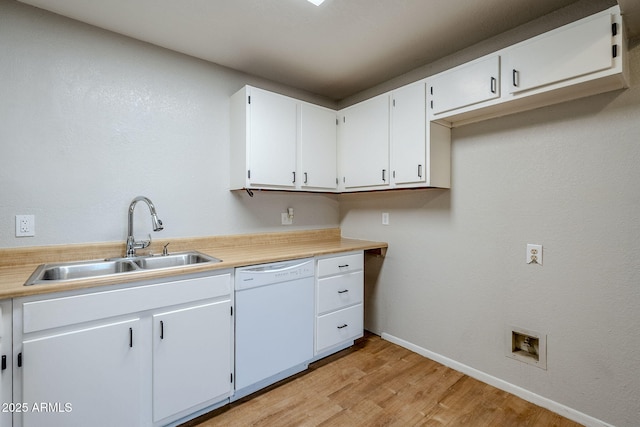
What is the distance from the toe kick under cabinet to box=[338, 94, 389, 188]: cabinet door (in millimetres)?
685

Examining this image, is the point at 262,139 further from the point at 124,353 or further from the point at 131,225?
the point at 124,353

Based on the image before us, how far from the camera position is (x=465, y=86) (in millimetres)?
1910

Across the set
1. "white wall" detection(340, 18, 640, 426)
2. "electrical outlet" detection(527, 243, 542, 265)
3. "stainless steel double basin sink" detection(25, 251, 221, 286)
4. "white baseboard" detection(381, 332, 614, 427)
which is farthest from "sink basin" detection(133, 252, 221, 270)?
"electrical outlet" detection(527, 243, 542, 265)

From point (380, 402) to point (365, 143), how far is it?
6.42 ft

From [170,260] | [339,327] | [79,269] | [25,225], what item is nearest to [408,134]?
[339,327]

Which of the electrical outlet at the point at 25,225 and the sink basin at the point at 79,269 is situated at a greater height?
the electrical outlet at the point at 25,225

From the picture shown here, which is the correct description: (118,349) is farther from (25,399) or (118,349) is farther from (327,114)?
(327,114)

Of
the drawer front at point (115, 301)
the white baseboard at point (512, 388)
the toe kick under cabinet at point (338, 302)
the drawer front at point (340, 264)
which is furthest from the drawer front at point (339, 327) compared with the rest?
the drawer front at point (115, 301)

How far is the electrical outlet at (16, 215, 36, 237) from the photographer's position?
1.66 metres

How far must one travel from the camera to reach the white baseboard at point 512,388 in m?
1.65

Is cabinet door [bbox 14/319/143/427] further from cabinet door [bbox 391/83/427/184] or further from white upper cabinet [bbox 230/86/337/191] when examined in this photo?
cabinet door [bbox 391/83/427/184]

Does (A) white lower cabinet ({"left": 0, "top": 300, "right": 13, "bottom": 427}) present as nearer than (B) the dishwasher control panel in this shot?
Yes

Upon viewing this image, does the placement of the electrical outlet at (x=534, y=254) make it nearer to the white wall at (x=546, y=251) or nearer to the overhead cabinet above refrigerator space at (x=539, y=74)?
the white wall at (x=546, y=251)

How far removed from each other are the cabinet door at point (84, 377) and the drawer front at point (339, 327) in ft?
3.93
